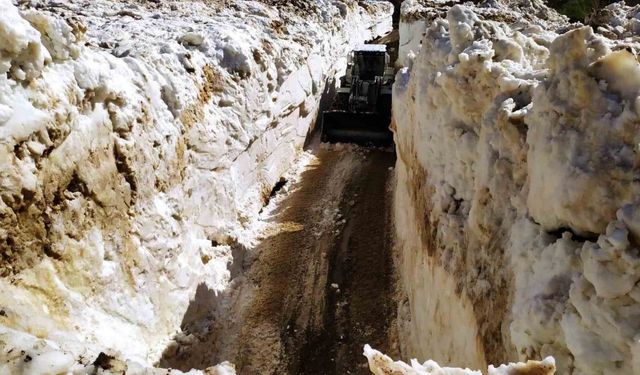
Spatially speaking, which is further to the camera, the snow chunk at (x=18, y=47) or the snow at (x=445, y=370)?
the snow chunk at (x=18, y=47)

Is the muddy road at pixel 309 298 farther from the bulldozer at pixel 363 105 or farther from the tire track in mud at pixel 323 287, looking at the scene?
the bulldozer at pixel 363 105

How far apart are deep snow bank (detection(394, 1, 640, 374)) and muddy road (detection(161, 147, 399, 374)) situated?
1.54 m

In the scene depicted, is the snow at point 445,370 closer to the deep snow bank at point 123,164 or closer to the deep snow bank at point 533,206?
the deep snow bank at point 533,206

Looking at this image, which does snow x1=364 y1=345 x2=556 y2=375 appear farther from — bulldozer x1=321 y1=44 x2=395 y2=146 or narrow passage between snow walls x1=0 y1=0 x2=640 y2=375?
bulldozer x1=321 y1=44 x2=395 y2=146

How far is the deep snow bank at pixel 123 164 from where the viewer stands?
546 cm

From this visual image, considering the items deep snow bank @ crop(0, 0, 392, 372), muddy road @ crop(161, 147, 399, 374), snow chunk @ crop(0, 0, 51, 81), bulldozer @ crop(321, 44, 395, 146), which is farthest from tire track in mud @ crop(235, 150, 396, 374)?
snow chunk @ crop(0, 0, 51, 81)

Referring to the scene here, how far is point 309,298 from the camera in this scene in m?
9.20

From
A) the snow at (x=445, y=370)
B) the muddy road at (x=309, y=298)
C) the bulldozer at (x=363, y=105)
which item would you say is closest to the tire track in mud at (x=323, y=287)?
the muddy road at (x=309, y=298)

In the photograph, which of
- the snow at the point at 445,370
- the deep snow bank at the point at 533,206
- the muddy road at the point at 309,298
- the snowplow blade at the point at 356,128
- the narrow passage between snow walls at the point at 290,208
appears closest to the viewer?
the snow at the point at 445,370

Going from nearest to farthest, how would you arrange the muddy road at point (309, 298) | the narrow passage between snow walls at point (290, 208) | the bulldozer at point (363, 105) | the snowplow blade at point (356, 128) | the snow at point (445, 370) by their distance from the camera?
1. the snow at point (445, 370)
2. the narrow passage between snow walls at point (290, 208)
3. the muddy road at point (309, 298)
4. the snowplow blade at point (356, 128)
5. the bulldozer at point (363, 105)

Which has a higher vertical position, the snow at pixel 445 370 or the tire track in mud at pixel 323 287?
the snow at pixel 445 370

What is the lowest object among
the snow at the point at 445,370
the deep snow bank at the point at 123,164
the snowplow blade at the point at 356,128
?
the snowplow blade at the point at 356,128

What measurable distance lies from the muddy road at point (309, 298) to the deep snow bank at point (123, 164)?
583 mm

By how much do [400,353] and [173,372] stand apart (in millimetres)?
5736
